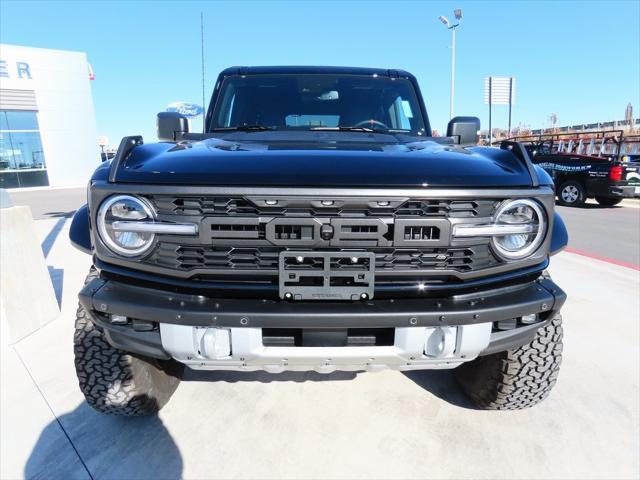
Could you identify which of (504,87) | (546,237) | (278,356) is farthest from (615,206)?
(278,356)

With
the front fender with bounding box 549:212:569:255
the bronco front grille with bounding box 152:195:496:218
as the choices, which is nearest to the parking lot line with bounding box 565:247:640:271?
the front fender with bounding box 549:212:569:255

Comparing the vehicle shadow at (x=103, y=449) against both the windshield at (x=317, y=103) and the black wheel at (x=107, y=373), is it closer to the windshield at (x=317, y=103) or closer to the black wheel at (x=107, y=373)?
the black wheel at (x=107, y=373)

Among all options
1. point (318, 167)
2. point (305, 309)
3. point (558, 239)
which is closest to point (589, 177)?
point (558, 239)

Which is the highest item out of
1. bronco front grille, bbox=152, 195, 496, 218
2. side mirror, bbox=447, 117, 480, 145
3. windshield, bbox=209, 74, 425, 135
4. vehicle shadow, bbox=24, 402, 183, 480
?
windshield, bbox=209, 74, 425, 135

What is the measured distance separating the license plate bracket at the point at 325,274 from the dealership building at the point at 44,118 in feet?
70.7

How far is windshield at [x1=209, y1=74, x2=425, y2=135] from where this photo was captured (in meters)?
2.94

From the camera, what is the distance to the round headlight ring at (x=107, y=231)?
1.61 m

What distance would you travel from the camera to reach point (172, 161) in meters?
1.68

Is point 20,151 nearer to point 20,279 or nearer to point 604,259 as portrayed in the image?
point 20,279

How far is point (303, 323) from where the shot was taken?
5.07ft

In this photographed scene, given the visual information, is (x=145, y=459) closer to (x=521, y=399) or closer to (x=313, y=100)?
(x=521, y=399)

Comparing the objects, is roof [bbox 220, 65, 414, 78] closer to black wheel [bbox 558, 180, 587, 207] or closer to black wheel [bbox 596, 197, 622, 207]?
black wheel [bbox 558, 180, 587, 207]

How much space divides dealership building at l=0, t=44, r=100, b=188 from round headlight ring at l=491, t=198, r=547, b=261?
866 inches

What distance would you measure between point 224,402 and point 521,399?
1582 millimetres
